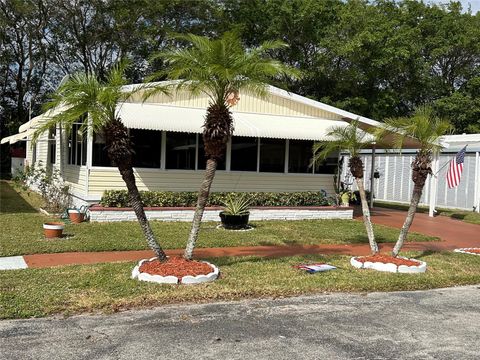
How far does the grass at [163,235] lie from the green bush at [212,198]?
2.46ft

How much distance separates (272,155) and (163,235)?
5898 millimetres

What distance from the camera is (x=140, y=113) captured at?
1313cm

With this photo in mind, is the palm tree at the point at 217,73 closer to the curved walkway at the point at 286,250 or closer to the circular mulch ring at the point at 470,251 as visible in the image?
the curved walkway at the point at 286,250

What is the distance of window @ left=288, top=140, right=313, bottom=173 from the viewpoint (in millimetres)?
15984

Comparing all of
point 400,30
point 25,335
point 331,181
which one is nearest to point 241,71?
point 25,335

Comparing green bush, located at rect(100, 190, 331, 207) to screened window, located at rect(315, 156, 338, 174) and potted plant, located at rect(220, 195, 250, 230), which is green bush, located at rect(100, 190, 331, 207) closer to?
screened window, located at rect(315, 156, 338, 174)

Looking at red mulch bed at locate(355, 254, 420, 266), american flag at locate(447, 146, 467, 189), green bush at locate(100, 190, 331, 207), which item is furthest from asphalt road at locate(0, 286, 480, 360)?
american flag at locate(447, 146, 467, 189)

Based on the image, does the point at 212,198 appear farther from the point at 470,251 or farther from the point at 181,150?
the point at 470,251

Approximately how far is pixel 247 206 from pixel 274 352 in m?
8.92

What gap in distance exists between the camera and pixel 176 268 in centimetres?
710

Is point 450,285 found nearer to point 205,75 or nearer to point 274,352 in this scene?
point 274,352

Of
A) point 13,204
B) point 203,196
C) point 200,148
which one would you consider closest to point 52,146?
point 13,204

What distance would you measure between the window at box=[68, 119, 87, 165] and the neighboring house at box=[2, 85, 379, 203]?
3cm

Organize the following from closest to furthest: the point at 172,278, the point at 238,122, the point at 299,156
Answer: the point at 172,278, the point at 238,122, the point at 299,156
